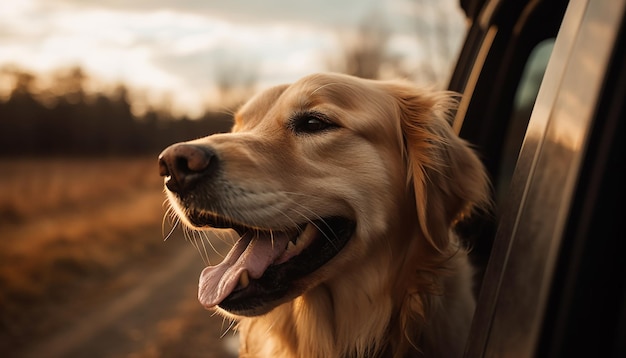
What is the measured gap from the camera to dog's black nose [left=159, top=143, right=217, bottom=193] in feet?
6.55

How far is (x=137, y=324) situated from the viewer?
22.9 feet

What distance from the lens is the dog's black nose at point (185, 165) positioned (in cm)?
200

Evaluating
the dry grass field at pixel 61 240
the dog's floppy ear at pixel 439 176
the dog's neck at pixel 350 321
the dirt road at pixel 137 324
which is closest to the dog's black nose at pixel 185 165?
the dog's neck at pixel 350 321

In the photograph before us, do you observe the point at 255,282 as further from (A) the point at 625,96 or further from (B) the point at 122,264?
(B) the point at 122,264

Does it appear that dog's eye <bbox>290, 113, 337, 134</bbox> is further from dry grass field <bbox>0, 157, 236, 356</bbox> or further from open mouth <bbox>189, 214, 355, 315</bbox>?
dry grass field <bbox>0, 157, 236, 356</bbox>

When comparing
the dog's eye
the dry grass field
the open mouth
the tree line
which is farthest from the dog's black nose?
the tree line

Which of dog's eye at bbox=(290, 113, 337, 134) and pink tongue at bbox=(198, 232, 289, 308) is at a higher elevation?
dog's eye at bbox=(290, 113, 337, 134)

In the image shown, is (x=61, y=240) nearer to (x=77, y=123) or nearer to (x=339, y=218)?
(x=339, y=218)

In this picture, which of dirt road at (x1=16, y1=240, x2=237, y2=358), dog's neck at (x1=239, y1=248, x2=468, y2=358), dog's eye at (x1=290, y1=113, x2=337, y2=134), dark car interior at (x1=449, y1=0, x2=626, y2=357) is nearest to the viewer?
dark car interior at (x1=449, y1=0, x2=626, y2=357)

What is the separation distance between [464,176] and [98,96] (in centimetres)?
3405

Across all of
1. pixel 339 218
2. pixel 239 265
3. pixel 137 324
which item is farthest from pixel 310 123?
pixel 137 324

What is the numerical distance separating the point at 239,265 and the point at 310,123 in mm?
770

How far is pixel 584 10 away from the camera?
1.09m

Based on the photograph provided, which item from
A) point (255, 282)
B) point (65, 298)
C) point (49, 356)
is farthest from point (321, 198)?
point (65, 298)
